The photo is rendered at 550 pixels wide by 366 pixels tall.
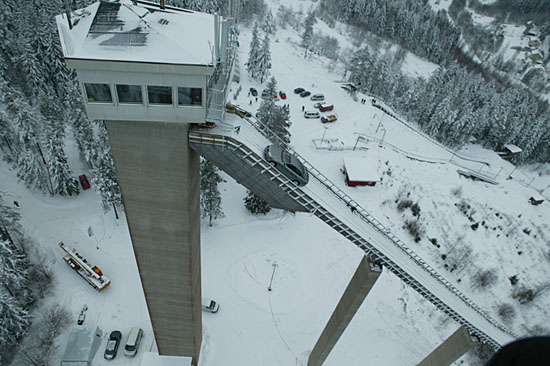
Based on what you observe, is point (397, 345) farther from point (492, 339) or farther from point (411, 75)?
point (411, 75)

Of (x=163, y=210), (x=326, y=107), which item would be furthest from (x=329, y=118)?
(x=163, y=210)

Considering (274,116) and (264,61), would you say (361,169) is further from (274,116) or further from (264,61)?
(264,61)

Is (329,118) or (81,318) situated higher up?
(329,118)

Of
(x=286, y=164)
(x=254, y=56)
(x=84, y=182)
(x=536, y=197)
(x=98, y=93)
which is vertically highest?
(x=98, y=93)

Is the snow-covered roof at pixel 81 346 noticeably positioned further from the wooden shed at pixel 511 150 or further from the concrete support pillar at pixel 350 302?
the wooden shed at pixel 511 150

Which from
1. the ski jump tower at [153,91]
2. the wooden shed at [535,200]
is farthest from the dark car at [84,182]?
the wooden shed at [535,200]

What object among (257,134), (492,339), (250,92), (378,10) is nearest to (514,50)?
(378,10)
